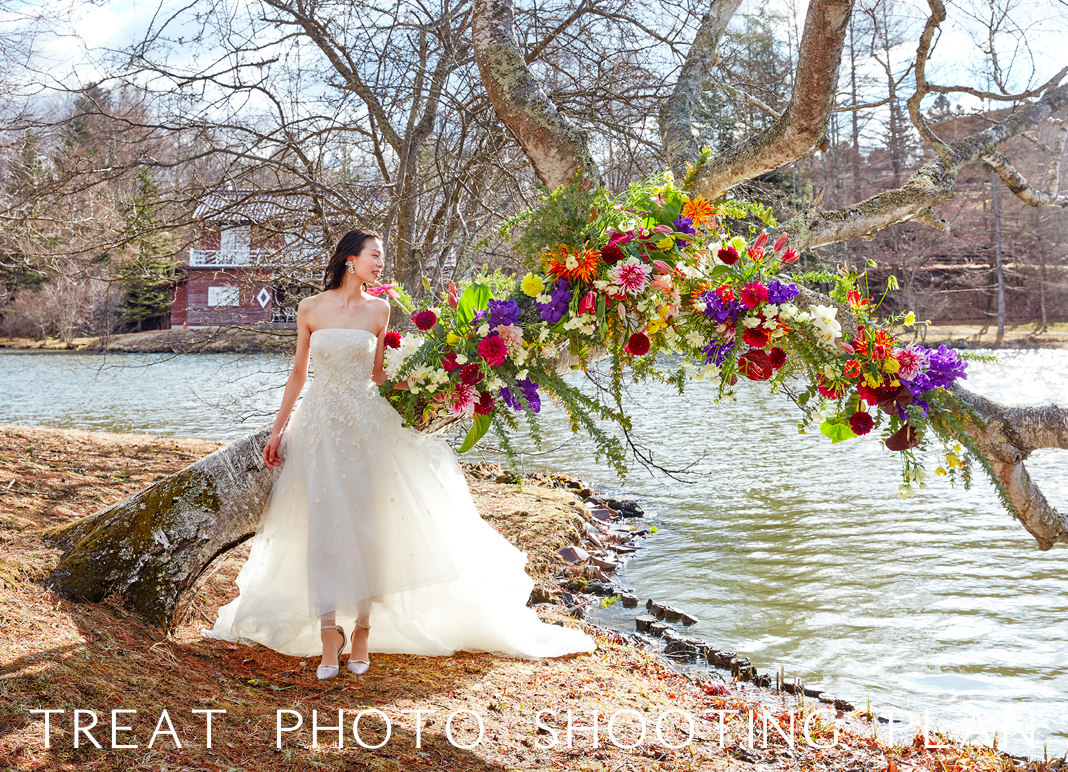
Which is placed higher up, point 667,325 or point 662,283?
point 662,283

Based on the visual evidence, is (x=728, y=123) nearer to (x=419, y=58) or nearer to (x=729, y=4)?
(x=729, y=4)

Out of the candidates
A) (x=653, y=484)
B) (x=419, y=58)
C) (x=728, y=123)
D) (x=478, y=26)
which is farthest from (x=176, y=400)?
(x=478, y=26)

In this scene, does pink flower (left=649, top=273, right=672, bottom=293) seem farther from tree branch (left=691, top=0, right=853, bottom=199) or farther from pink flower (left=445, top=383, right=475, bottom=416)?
tree branch (left=691, top=0, right=853, bottom=199)

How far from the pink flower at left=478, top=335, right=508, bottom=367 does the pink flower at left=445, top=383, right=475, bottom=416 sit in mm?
223

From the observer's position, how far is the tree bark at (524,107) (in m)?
4.38

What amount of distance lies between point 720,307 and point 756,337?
0.71ft

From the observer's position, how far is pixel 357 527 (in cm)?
392

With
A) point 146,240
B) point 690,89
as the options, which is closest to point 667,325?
point 690,89

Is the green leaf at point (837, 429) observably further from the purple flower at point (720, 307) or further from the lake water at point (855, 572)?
the lake water at point (855, 572)

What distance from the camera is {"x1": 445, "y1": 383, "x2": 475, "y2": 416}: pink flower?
3686mm

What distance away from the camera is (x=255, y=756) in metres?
2.82

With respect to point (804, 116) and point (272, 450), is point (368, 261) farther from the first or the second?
point (804, 116)

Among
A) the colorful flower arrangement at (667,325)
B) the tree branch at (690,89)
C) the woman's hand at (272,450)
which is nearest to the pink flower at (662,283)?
the colorful flower arrangement at (667,325)

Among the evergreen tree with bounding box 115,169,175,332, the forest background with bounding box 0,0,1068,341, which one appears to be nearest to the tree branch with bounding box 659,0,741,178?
the forest background with bounding box 0,0,1068,341
